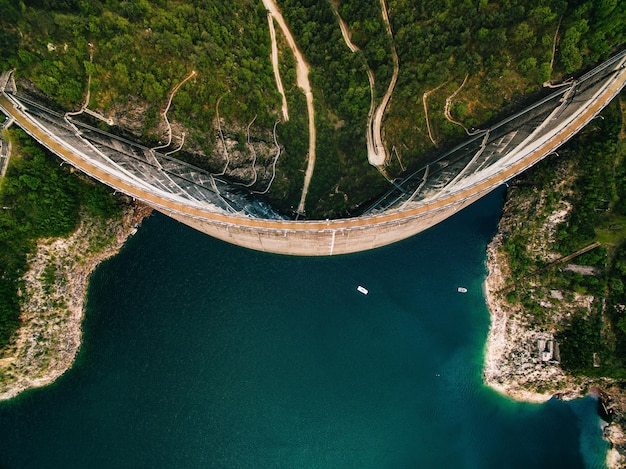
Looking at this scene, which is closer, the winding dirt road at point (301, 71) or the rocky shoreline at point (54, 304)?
the rocky shoreline at point (54, 304)

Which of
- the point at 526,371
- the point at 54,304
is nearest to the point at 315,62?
the point at 54,304

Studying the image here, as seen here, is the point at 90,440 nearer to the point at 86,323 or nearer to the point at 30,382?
the point at 30,382

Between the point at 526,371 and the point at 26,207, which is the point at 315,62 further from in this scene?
the point at 526,371

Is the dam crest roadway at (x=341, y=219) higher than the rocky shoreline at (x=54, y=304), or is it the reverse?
the dam crest roadway at (x=341, y=219)

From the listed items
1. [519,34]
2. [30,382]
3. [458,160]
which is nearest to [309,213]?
[458,160]

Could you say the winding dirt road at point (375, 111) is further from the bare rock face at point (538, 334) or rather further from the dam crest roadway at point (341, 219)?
the bare rock face at point (538, 334)

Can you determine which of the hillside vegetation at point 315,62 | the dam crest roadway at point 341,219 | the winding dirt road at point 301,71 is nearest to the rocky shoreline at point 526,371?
the dam crest roadway at point 341,219
